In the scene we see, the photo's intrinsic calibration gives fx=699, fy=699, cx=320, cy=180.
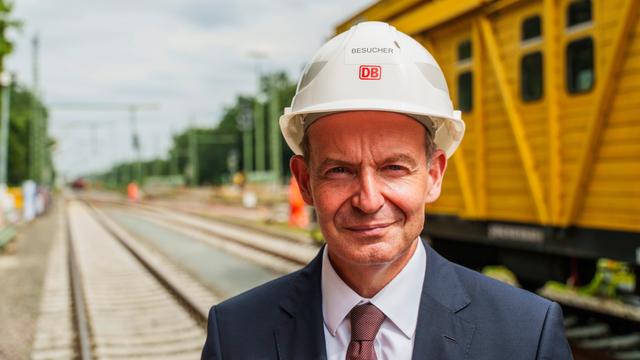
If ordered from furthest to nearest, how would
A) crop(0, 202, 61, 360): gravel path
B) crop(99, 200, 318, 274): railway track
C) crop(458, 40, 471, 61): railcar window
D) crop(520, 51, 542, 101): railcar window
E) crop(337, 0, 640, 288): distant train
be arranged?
→ crop(99, 200, 318, 274): railway track → crop(458, 40, 471, 61): railcar window → crop(0, 202, 61, 360): gravel path → crop(520, 51, 542, 101): railcar window → crop(337, 0, 640, 288): distant train

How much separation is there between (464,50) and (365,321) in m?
7.42

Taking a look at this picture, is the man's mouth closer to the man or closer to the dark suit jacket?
the man

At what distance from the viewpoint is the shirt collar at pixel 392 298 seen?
194 centimetres

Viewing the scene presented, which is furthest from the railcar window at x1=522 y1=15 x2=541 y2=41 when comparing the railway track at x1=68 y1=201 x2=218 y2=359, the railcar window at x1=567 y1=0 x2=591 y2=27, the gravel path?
the gravel path

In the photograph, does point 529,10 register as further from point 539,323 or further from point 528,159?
point 539,323

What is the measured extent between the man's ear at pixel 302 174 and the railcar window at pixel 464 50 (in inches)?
275

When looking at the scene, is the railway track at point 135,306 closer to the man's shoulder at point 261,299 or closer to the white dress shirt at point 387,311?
the man's shoulder at point 261,299

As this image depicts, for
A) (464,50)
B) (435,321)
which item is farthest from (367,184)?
(464,50)

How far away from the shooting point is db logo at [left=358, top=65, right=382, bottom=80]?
1.94m

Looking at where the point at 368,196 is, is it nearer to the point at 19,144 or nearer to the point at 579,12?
the point at 579,12

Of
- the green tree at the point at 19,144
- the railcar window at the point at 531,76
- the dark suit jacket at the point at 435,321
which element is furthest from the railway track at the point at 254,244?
the green tree at the point at 19,144

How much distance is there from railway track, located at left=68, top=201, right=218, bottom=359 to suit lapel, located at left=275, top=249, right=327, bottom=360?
5.99 m

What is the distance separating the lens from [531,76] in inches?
301

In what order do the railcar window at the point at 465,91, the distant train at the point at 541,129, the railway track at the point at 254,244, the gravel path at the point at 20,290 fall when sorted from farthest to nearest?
the railway track at the point at 254,244, the railcar window at the point at 465,91, the gravel path at the point at 20,290, the distant train at the point at 541,129
